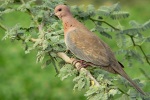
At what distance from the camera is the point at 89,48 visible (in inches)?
180

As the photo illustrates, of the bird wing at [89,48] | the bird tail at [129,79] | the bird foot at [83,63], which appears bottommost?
the bird tail at [129,79]

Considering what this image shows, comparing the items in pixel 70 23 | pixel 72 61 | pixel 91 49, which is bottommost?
pixel 72 61

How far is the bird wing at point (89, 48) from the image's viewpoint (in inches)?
177

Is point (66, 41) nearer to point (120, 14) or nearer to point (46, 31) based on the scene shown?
A: point (46, 31)

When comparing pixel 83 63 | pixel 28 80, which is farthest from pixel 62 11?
pixel 28 80

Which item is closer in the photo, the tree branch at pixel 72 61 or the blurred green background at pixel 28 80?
the tree branch at pixel 72 61

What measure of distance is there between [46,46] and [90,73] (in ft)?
1.11

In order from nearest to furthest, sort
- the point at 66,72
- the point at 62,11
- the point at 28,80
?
1. the point at 66,72
2. the point at 62,11
3. the point at 28,80

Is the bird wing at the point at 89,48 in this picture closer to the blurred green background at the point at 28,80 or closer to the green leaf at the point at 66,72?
the green leaf at the point at 66,72

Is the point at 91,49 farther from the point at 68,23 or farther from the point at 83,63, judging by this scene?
the point at 68,23

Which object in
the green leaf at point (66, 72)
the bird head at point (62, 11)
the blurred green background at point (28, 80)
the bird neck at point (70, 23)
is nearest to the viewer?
the green leaf at point (66, 72)

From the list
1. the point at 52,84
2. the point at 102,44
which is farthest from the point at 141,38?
the point at 52,84

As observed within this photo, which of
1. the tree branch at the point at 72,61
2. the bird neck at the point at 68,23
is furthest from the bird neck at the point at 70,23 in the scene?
the tree branch at the point at 72,61

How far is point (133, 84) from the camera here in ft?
14.1
